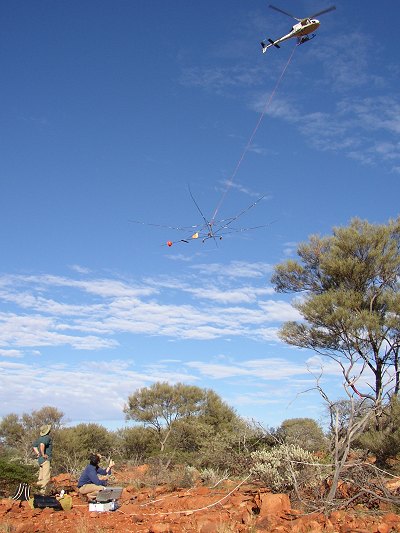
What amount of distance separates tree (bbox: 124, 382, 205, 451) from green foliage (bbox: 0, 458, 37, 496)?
17.2 metres

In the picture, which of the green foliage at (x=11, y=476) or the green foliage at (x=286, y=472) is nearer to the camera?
the green foliage at (x=286, y=472)

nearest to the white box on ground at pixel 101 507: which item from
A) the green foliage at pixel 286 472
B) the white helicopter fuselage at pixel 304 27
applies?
the green foliage at pixel 286 472

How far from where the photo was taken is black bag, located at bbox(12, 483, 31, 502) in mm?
12945

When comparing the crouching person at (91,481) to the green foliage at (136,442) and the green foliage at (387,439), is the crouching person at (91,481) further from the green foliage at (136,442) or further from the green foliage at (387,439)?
the green foliage at (136,442)

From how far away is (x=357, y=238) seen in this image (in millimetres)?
20516

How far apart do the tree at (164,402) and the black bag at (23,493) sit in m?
18.1

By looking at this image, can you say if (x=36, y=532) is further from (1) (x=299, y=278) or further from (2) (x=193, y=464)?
(1) (x=299, y=278)

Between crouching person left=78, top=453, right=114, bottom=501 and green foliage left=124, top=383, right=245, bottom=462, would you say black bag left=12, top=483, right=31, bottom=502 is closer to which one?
crouching person left=78, top=453, right=114, bottom=501

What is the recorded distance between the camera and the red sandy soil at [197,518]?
8031 millimetres

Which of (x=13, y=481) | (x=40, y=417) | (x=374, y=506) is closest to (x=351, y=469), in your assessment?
(x=374, y=506)

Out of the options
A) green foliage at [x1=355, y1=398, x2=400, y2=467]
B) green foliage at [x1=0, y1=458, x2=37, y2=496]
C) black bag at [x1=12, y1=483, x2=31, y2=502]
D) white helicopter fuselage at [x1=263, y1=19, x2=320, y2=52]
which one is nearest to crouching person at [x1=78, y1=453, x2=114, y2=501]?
black bag at [x1=12, y1=483, x2=31, y2=502]

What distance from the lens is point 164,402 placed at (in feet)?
106

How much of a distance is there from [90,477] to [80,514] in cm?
142

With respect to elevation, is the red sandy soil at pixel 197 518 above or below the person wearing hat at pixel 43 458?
below
